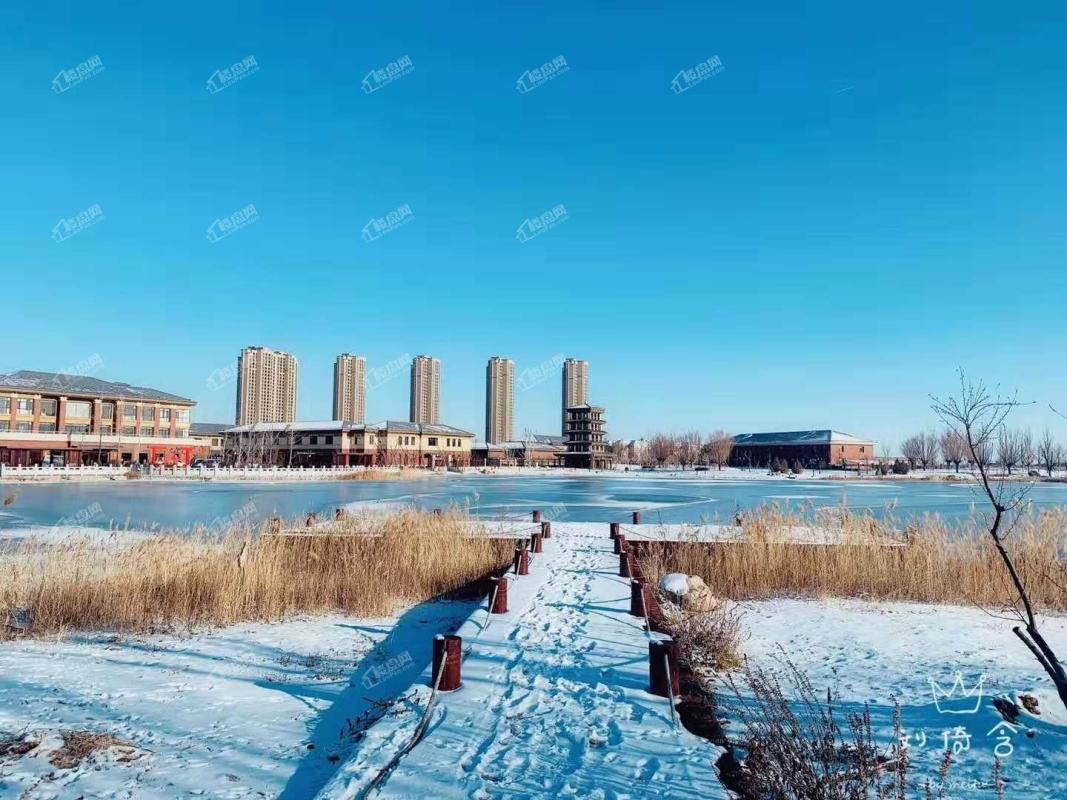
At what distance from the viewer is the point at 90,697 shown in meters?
5.29

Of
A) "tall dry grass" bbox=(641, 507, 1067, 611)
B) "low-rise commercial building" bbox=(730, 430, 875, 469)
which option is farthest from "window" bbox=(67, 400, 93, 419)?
"low-rise commercial building" bbox=(730, 430, 875, 469)

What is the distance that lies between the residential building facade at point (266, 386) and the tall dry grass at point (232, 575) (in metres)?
73.1

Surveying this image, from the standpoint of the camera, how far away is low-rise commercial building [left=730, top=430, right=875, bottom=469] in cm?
7244

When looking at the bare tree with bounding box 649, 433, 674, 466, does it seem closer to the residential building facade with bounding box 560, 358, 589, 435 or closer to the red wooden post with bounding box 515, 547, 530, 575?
the residential building facade with bounding box 560, 358, 589, 435

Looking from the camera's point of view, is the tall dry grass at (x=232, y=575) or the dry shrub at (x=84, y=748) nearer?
the dry shrub at (x=84, y=748)

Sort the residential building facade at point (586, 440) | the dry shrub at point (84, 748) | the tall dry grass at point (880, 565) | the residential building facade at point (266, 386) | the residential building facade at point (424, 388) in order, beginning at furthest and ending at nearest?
the residential building facade at point (424, 388), the residential building facade at point (266, 386), the residential building facade at point (586, 440), the tall dry grass at point (880, 565), the dry shrub at point (84, 748)

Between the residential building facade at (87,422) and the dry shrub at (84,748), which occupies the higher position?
the residential building facade at (87,422)

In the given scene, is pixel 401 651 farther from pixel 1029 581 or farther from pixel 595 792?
pixel 1029 581

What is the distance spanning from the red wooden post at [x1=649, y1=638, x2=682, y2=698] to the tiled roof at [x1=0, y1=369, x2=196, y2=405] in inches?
1945

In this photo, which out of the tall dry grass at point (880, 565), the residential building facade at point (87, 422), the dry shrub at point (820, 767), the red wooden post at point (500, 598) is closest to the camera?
the dry shrub at point (820, 767)

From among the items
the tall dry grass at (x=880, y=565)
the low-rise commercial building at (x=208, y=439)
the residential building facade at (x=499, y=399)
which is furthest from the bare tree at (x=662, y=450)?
the tall dry grass at (x=880, y=565)

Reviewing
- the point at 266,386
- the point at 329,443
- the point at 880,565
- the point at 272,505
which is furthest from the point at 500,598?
the point at 266,386

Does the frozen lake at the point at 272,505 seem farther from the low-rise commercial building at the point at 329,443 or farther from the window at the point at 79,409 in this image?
the low-rise commercial building at the point at 329,443

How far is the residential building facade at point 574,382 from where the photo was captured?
110 m
